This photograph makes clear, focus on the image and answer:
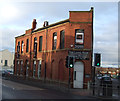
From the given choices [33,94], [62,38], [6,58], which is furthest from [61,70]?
[6,58]

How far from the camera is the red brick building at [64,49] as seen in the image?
83.3 ft

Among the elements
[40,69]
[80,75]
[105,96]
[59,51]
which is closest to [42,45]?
[40,69]

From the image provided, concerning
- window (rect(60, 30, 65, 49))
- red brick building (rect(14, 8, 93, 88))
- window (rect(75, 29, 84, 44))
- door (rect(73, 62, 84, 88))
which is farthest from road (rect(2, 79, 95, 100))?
window (rect(60, 30, 65, 49))

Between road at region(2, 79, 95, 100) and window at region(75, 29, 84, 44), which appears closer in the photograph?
road at region(2, 79, 95, 100)

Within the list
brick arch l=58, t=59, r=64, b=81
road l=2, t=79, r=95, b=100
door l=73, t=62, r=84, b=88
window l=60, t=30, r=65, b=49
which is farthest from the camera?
window l=60, t=30, r=65, b=49

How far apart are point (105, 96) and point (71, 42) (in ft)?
34.4

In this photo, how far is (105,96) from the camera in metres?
17.8

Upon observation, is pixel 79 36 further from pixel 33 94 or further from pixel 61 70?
pixel 33 94

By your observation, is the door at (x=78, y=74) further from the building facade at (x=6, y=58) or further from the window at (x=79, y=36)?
the building facade at (x=6, y=58)

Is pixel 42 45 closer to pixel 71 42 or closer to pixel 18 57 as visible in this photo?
pixel 71 42

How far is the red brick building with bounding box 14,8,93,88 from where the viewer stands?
25.4 m

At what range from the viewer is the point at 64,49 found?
87.6ft

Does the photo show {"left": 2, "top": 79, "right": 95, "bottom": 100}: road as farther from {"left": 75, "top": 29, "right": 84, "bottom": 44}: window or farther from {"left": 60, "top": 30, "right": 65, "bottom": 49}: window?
{"left": 60, "top": 30, "right": 65, "bottom": 49}: window

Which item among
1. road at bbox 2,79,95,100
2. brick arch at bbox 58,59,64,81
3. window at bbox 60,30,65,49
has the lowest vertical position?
road at bbox 2,79,95,100
